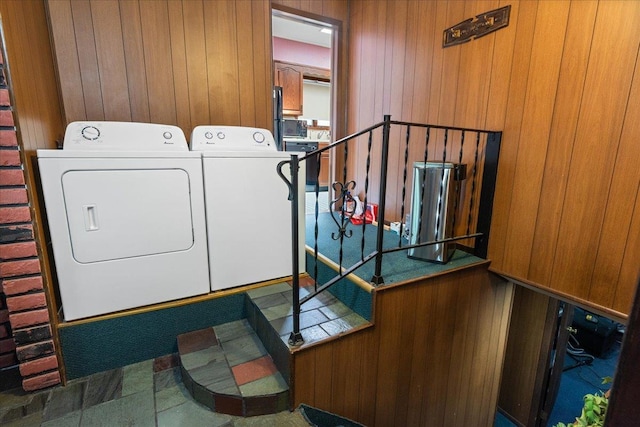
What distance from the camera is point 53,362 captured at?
156 cm

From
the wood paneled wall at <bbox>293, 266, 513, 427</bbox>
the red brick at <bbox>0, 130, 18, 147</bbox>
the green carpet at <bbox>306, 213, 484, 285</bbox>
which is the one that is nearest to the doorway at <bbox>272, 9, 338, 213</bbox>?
the green carpet at <bbox>306, 213, 484, 285</bbox>

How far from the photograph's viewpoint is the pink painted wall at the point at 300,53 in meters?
5.12

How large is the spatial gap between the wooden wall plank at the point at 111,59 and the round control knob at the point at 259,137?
89 cm

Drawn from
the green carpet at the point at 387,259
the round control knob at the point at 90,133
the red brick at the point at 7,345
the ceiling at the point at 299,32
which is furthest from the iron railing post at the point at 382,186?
the ceiling at the point at 299,32

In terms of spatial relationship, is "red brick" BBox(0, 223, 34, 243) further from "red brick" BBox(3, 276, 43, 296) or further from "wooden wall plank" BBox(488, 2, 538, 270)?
"wooden wall plank" BBox(488, 2, 538, 270)

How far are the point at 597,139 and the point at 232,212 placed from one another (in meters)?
2.02

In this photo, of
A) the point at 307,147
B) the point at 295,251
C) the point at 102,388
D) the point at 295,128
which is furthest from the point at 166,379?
the point at 295,128

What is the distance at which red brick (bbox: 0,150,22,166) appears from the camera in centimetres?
132

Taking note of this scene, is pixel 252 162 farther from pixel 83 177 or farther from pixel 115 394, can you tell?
pixel 115 394

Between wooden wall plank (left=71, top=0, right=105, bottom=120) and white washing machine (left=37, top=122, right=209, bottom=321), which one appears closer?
white washing machine (left=37, top=122, right=209, bottom=321)

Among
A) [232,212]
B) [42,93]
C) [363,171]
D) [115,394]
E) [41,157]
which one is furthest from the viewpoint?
[363,171]

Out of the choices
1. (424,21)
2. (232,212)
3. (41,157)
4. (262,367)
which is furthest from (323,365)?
(424,21)

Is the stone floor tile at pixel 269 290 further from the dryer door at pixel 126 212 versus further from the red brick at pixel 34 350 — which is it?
the red brick at pixel 34 350

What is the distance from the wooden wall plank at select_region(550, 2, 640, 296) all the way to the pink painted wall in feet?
14.7
